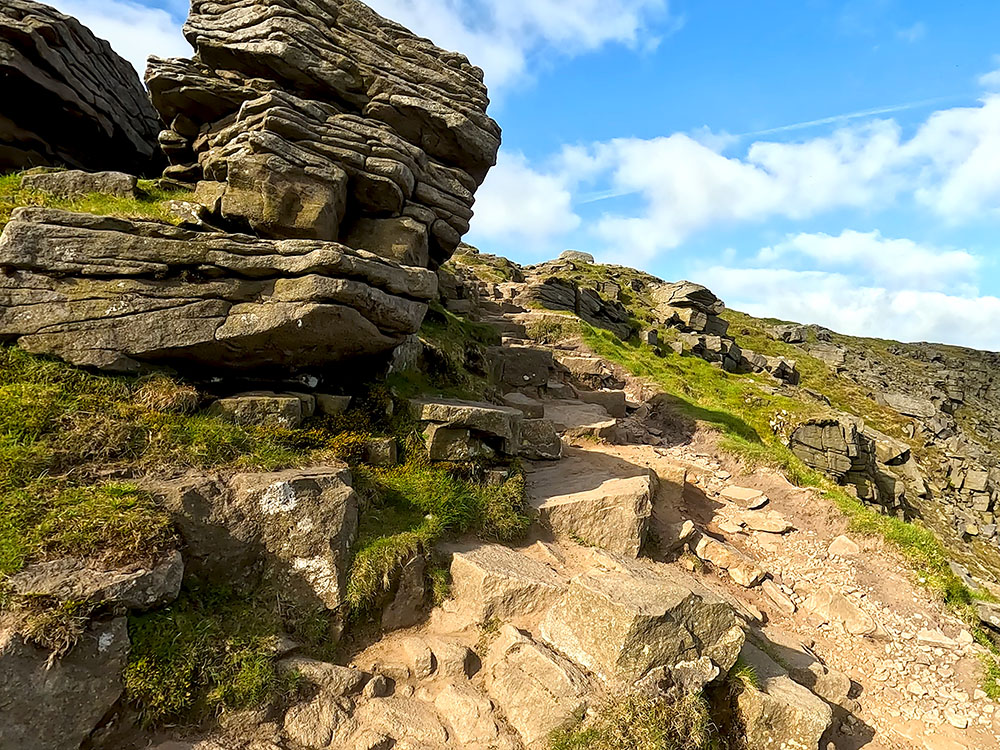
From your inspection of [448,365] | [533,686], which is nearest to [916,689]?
[533,686]

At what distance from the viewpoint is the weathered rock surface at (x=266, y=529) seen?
8.06 m

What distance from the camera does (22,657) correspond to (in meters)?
5.72

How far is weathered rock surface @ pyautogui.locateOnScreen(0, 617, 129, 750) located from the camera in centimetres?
555

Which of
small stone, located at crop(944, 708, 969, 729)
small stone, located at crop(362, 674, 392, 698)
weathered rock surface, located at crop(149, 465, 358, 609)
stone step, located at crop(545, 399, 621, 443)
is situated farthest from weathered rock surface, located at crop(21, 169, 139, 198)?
small stone, located at crop(944, 708, 969, 729)

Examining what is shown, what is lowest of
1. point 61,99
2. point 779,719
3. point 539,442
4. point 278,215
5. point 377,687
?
point 377,687

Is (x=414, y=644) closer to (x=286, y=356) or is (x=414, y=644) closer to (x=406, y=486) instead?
(x=406, y=486)

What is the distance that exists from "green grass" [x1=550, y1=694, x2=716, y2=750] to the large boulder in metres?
9.15

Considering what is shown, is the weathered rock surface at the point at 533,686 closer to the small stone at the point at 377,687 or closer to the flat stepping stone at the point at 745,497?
the small stone at the point at 377,687

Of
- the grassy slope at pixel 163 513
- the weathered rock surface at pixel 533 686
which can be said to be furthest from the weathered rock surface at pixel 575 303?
the weathered rock surface at pixel 533 686

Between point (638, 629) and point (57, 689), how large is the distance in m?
7.99

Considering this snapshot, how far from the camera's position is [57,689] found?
5836 millimetres

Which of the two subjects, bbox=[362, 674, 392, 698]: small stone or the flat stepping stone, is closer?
bbox=[362, 674, 392, 698]: small stone

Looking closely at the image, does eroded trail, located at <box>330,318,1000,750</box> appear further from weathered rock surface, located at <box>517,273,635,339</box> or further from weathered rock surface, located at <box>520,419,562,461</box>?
weathered rock surface, located at <box>517,273,635,339</box>

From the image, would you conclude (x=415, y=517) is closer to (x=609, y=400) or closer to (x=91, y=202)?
(x=91, y=202)
